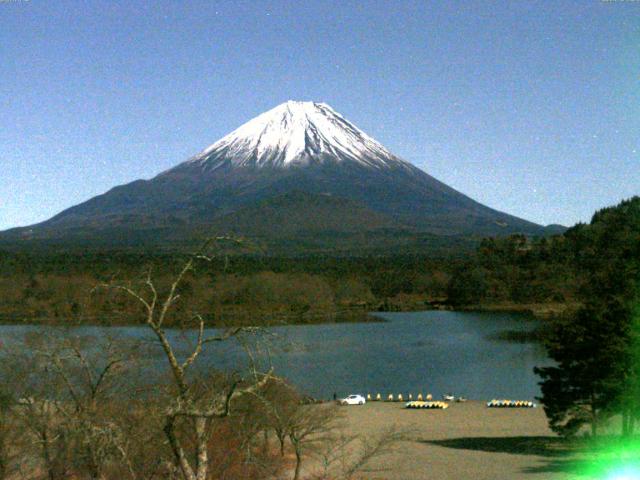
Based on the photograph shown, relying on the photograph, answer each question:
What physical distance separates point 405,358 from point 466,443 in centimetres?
1744

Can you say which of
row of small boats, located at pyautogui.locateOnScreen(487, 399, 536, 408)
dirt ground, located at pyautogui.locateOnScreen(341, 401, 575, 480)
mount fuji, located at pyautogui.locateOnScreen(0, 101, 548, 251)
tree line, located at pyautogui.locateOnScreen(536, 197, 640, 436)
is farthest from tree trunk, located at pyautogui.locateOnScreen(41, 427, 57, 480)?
mount fuji, located at pyautogui.locateOnScreen(0, 101, 548, 251)

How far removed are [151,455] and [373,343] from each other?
103 ft

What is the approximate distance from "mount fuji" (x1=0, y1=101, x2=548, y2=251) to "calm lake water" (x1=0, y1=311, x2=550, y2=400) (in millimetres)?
60774

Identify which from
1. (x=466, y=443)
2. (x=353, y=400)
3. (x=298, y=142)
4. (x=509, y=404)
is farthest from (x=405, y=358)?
(x=298, y=142)

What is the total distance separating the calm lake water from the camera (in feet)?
88.8

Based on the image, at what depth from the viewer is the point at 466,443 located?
17484mm

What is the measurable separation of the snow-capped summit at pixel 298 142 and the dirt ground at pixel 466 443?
135251 mm

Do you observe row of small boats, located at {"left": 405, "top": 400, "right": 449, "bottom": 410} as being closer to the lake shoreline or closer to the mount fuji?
the lake shoreline

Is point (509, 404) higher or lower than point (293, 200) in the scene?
lower

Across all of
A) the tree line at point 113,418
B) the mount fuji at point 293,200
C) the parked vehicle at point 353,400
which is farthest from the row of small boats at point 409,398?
the mount fuji at point 293,200

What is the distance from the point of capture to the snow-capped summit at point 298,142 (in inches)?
6250

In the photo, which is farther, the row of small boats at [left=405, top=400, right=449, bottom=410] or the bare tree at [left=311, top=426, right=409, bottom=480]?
the row of small boats at [left=405, top=400, right=449, bottom=410]

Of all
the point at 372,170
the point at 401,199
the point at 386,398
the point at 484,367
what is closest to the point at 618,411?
the point at 386,398

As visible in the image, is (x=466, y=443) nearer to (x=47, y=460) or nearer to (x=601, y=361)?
(x=601, y=361)
